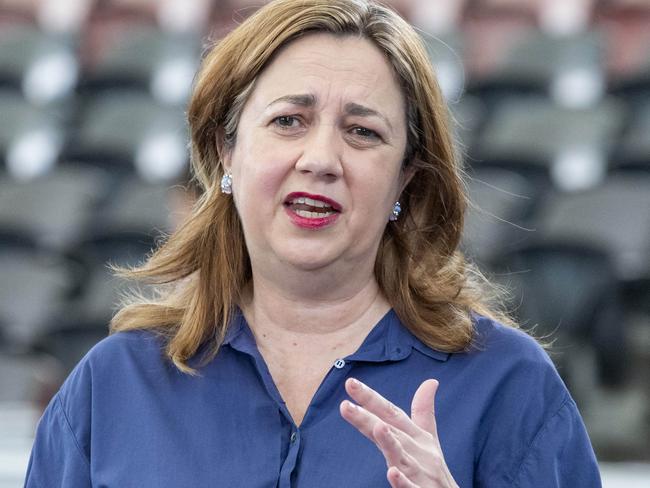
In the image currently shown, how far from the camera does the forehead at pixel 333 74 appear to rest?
1.39 meters

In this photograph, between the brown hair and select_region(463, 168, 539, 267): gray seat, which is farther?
select_region(463, 168, 539, 267): gray seat

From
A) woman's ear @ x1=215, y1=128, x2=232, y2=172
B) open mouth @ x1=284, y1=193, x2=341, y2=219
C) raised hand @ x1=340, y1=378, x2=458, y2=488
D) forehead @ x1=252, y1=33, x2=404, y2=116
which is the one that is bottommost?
raised hand @ x1=340, y1=378, x2=458, y2=488

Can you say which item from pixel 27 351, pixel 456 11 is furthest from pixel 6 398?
pixel 456 11

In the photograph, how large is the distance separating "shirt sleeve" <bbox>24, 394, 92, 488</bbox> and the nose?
428mm

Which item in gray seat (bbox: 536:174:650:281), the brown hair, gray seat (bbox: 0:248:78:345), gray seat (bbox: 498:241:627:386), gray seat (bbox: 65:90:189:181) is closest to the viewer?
the brown hair

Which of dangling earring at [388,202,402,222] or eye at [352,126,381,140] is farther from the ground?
eye at [352,126,381,140]

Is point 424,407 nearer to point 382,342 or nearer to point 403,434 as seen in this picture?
point 403,434

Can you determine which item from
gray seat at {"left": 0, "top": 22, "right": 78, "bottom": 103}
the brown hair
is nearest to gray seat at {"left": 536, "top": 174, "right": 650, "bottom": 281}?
the brown hair

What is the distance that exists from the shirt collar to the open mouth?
0.17 m

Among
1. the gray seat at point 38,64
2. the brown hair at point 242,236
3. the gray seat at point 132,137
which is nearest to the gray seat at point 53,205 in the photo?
the gray seat at point 132,137

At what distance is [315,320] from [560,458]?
33cm

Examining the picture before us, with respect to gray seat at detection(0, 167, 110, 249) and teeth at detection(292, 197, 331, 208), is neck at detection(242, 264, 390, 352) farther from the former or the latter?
gray seat at detection(0, 167, 110, 249)

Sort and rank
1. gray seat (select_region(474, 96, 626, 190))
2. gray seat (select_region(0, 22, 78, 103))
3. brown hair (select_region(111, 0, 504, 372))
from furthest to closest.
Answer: gray seat (select_region(0, 22, 78, 103)), gray seat (select_region(474, 96, 626, 190)), brown hair (select_region(111, 0, 504, 372))

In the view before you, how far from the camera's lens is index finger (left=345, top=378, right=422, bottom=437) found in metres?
1.17
